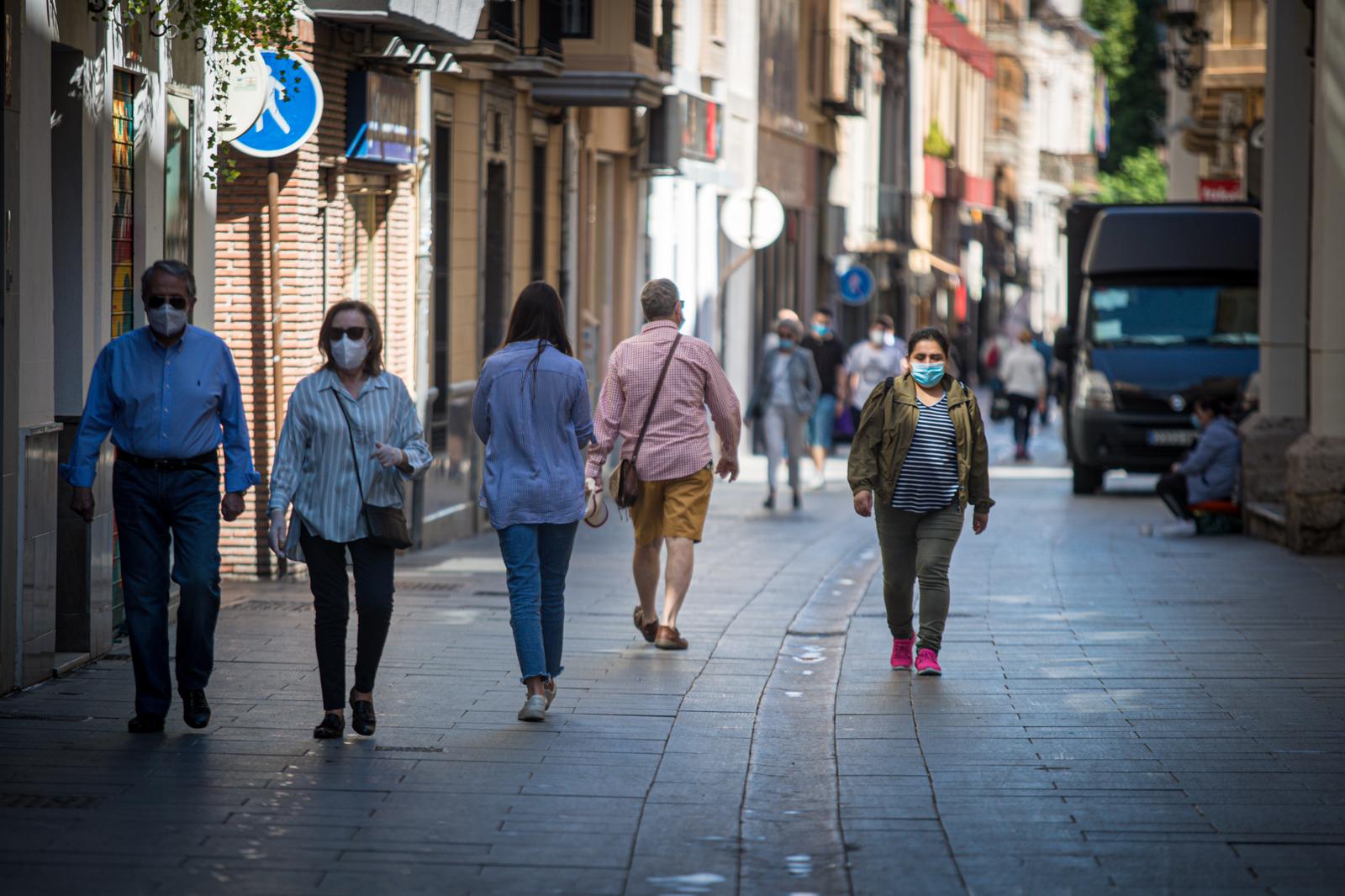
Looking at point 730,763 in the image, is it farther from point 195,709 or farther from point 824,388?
point 824,388

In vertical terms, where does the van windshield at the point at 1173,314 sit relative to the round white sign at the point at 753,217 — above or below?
below

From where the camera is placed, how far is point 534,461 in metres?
9.38

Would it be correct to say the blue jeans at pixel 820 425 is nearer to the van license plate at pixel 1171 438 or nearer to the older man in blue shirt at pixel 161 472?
the van license plate at pixel 1171 438

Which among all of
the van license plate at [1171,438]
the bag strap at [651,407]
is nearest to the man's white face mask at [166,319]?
the bag strap at [651,407]

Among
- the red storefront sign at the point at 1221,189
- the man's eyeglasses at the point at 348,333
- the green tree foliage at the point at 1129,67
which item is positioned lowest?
the man's eyeglasses at the point at 348,333

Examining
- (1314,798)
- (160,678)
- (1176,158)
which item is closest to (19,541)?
(160,678)

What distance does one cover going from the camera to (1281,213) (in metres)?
19.7

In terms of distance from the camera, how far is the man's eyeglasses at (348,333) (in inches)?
340

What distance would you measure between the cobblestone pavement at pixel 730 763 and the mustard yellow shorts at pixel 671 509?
1.98 ft

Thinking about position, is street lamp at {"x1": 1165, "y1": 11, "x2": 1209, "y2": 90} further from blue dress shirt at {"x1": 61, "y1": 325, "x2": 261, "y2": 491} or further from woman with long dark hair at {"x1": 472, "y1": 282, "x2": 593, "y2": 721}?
blue dress shirt at {"x1": 61, "y1": 325, "x2": 261, "y2": 491}

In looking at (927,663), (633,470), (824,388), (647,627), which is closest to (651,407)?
(633,470)

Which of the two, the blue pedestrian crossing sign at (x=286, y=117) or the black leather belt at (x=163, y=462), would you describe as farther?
the blue pedestrian crossing sign at (x=286, y=117)

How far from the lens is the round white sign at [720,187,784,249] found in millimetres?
26641

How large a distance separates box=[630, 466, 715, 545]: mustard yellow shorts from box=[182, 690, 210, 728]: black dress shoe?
10.8ft
